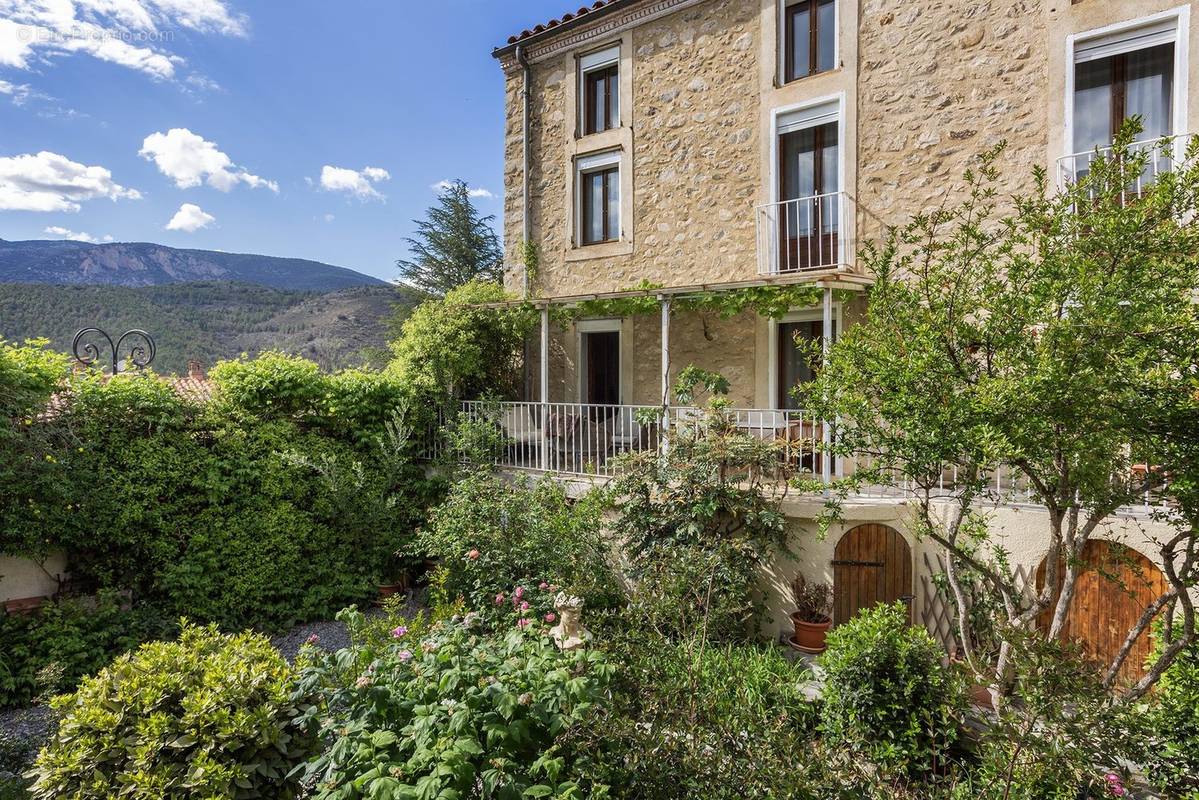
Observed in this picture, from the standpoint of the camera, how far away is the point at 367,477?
9.30 m

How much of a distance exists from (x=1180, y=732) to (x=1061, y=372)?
2.59 meters

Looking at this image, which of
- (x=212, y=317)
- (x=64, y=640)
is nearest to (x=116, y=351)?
(x=64, y=640)

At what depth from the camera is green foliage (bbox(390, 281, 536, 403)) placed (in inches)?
403

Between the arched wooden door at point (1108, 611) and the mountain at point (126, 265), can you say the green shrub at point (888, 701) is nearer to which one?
the arched wooden door at point (1108, 611)

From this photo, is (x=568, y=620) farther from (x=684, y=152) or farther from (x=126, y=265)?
(x=126, y=265)

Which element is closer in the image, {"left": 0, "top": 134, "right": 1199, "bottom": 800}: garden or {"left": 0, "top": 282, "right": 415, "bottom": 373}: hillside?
{"left": 0, "top": 134, "right": 1199, "bottom": 800}: garden

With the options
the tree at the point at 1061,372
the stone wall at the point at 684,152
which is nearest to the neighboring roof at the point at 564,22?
the stone wall at the point at 684,152

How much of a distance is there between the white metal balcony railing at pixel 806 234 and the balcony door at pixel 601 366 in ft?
10.1

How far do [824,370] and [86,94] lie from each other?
15.0 meters

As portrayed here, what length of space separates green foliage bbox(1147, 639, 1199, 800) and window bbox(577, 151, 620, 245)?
927 cm

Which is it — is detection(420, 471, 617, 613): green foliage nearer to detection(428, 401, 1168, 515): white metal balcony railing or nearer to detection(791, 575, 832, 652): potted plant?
detection(428, 401, 1168, 515): white metal balcony railing

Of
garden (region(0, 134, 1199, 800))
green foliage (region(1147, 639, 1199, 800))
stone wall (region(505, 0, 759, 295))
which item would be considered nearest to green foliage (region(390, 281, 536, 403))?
garden (region(0, 134, 1199, 800))

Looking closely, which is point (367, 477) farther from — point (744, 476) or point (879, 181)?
point (879, 181)

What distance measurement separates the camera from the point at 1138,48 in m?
7.06
